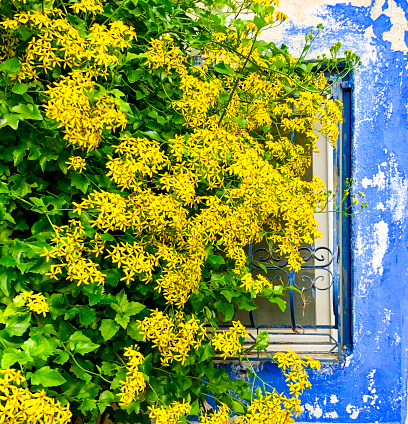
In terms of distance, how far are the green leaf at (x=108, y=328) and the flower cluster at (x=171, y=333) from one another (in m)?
0.09

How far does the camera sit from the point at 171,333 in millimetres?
1419

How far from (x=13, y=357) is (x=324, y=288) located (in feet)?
6.24

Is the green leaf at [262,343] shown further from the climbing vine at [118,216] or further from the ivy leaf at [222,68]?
the ivy leaf at [222,68]

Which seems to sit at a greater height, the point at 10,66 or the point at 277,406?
the point at 10,66

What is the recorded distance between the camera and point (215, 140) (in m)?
1.57

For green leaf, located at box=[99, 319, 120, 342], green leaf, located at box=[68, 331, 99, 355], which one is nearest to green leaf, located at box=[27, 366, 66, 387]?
green leaf, located at box=[68, 331, 99, 355]

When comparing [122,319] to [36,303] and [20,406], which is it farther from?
[20,406]

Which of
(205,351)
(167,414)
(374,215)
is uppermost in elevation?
Answer: (374,215)

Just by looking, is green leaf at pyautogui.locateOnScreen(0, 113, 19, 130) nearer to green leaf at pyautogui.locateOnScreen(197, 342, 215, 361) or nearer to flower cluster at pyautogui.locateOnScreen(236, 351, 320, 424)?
green leaf at pyautogui.locateOnScreen(197, 342, 215, 361)

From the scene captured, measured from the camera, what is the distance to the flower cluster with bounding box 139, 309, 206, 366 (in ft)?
4.58

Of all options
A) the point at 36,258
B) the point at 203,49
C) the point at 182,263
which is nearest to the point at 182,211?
the point at 182,263

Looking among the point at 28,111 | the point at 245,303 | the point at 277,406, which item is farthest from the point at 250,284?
the point at 28,111

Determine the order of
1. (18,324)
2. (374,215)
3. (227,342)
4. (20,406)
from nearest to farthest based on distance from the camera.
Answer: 1. (20,406)
2. (18,324)
3. (227,342)
4. (374,215)

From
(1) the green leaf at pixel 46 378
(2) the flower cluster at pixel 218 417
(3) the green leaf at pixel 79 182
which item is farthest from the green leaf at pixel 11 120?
(2) the flower cluster at pixel 218 417
